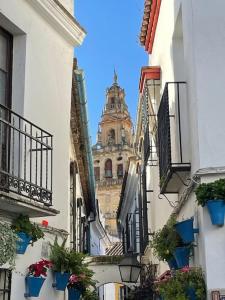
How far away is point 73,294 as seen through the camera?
9.85 metres

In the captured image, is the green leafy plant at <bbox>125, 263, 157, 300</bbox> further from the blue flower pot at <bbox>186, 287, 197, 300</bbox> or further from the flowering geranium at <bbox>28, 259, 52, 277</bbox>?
the blue flower pot at <bbox>186, 287, 197, 300</bbox>

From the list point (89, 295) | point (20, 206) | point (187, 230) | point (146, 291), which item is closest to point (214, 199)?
point (187, 230)

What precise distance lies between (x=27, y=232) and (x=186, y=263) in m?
2.10

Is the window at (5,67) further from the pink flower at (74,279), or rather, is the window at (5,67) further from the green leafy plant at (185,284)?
the green leafy plant at (185,284)

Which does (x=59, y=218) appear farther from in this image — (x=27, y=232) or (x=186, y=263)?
(x=186, y=263)

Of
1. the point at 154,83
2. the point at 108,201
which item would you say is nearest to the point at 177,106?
the point at 154,83

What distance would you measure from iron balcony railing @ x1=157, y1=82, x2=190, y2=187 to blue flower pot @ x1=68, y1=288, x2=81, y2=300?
2415mm

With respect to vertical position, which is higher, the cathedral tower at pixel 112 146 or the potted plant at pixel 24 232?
the cathedral tower at pixel 112 146

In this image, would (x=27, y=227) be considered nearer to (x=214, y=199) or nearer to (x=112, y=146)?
(x=214, y=199)

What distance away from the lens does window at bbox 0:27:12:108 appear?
8.33 m

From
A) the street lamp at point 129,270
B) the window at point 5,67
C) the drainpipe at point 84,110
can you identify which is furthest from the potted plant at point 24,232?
the street lamp at point 129,270

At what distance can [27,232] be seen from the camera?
7641 millimetres

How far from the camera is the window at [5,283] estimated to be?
24.8ft

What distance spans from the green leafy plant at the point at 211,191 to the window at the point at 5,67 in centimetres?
307
